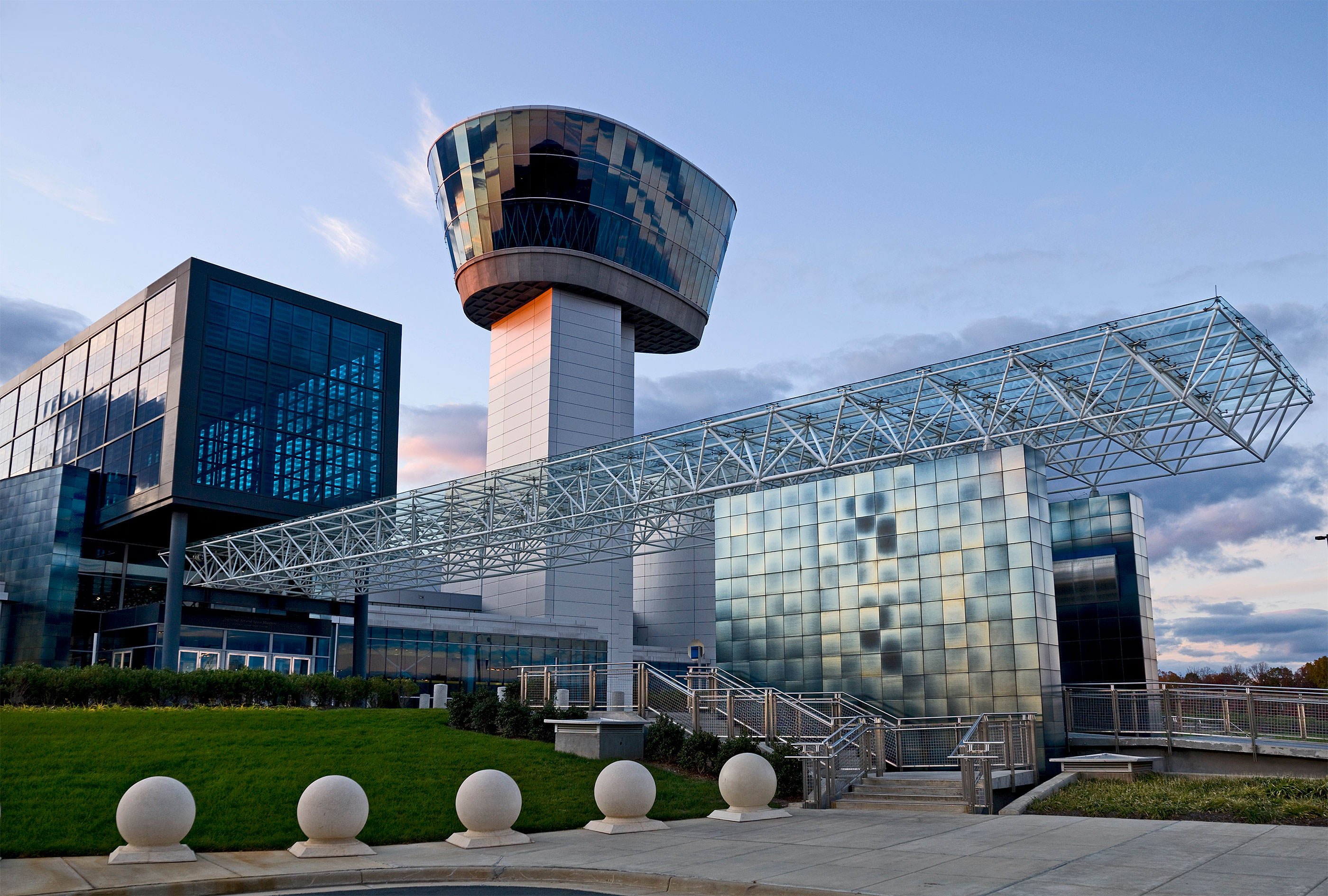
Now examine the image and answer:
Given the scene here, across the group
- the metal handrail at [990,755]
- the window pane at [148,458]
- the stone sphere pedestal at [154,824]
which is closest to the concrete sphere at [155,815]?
the stone sphere pedestal at [154,824]

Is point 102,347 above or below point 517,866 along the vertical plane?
above

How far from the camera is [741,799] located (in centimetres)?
1941

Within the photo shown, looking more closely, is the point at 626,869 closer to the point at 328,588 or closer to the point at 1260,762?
the point at 1260,762

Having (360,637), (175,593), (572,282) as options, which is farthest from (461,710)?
(572,282)

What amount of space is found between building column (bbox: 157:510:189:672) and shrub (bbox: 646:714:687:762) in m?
33.4

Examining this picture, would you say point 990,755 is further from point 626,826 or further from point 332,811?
point 332,811

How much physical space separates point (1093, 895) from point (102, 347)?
199 ft

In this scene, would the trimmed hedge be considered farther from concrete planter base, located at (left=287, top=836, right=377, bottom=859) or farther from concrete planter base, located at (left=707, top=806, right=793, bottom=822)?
concrete planter base, located at (left=707, top=806, right=793, bottom=822)

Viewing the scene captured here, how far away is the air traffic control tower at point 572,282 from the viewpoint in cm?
7550

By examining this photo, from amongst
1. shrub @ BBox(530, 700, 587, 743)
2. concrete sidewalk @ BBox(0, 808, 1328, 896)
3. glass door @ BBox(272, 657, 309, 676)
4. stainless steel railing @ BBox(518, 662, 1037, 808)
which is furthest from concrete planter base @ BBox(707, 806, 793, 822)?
glass door @ BBox(272, 657, 309, 676)

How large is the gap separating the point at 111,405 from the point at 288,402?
34.2ft

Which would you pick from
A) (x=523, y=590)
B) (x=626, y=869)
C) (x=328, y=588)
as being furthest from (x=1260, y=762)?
(x=523, y=590)

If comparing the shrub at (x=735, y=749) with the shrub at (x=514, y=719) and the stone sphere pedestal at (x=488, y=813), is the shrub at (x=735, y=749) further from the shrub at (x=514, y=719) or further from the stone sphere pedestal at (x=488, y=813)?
the stone sphere pedestal at (x=488, y=813)

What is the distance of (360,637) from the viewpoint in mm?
58312
